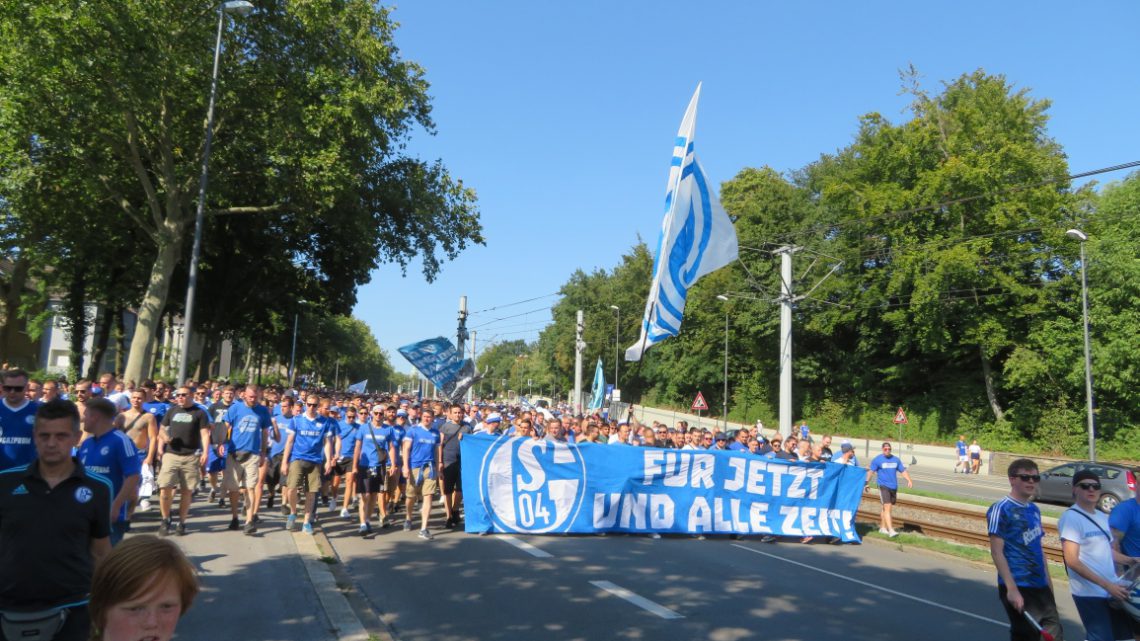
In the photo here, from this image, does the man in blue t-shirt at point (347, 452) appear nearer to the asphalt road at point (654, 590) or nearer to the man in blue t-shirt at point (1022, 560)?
the asphalt road at point (654, 590)

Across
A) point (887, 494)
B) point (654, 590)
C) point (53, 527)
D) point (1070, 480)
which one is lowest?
point (654, 590)

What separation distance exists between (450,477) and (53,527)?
362 inches

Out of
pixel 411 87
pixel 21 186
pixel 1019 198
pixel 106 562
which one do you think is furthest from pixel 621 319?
pixel 106 562

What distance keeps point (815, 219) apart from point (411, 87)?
3252 cm

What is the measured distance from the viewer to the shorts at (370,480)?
11.9 m

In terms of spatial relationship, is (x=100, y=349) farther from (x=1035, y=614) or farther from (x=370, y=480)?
(x=1035, y=614)

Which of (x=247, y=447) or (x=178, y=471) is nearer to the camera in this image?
(x=178, y=471)

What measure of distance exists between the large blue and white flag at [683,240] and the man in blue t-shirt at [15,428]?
760 centimetres

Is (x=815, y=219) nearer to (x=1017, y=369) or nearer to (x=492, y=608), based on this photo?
(x=1017, y=369)

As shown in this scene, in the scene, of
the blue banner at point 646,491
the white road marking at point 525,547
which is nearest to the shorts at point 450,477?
the blue banner at point 646,491

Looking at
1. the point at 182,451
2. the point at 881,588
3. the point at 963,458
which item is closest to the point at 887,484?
the point at 881,588

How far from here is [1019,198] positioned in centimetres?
4006

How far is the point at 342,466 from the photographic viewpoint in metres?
13.0

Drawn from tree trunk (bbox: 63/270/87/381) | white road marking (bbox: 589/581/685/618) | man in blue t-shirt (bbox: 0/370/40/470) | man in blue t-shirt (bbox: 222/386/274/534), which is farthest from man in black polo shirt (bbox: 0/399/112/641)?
tree trunk (bbox: 63/270/87/381)
